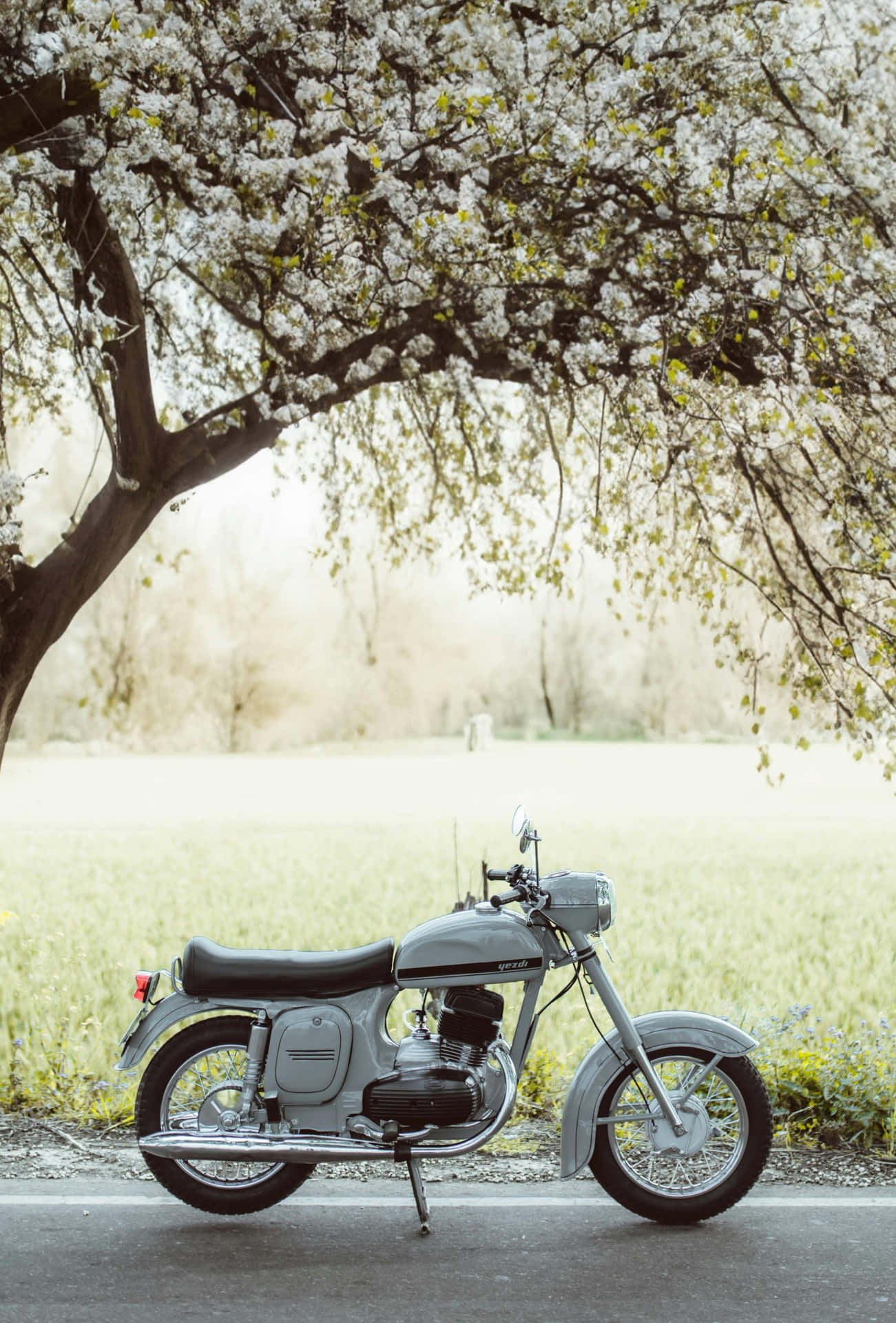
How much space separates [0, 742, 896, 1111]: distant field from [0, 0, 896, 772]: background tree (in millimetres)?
2182

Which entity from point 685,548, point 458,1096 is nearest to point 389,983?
point 458,1096

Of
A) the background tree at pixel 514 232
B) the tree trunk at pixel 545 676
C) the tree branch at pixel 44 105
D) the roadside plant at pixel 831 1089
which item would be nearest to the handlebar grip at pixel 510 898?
the roadside plant at pixel 831 1089

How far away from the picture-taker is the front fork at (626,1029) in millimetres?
3869

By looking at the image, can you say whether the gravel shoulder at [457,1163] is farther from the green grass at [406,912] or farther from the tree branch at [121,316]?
the tree branch at [121,316]

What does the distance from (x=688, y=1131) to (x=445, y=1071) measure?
0.79 meters

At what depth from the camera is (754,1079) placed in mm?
3955

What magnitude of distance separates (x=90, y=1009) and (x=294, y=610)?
1977 cm

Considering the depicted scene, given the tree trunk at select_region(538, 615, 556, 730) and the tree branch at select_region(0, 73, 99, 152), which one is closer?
the tree branch at select_region(0, 73, 99, 152)

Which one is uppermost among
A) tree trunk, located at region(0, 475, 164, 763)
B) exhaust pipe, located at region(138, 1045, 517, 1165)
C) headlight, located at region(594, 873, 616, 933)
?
tree trunk, located at region(0, 475, 164, 763)

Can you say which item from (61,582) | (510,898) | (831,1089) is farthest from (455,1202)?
(61,582)

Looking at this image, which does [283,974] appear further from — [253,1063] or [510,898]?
[510,898]

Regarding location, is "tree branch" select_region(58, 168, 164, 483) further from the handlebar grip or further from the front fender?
the front fender

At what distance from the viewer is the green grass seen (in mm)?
6273

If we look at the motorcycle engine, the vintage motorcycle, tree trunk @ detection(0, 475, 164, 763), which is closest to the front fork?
the vintage motorcycle
